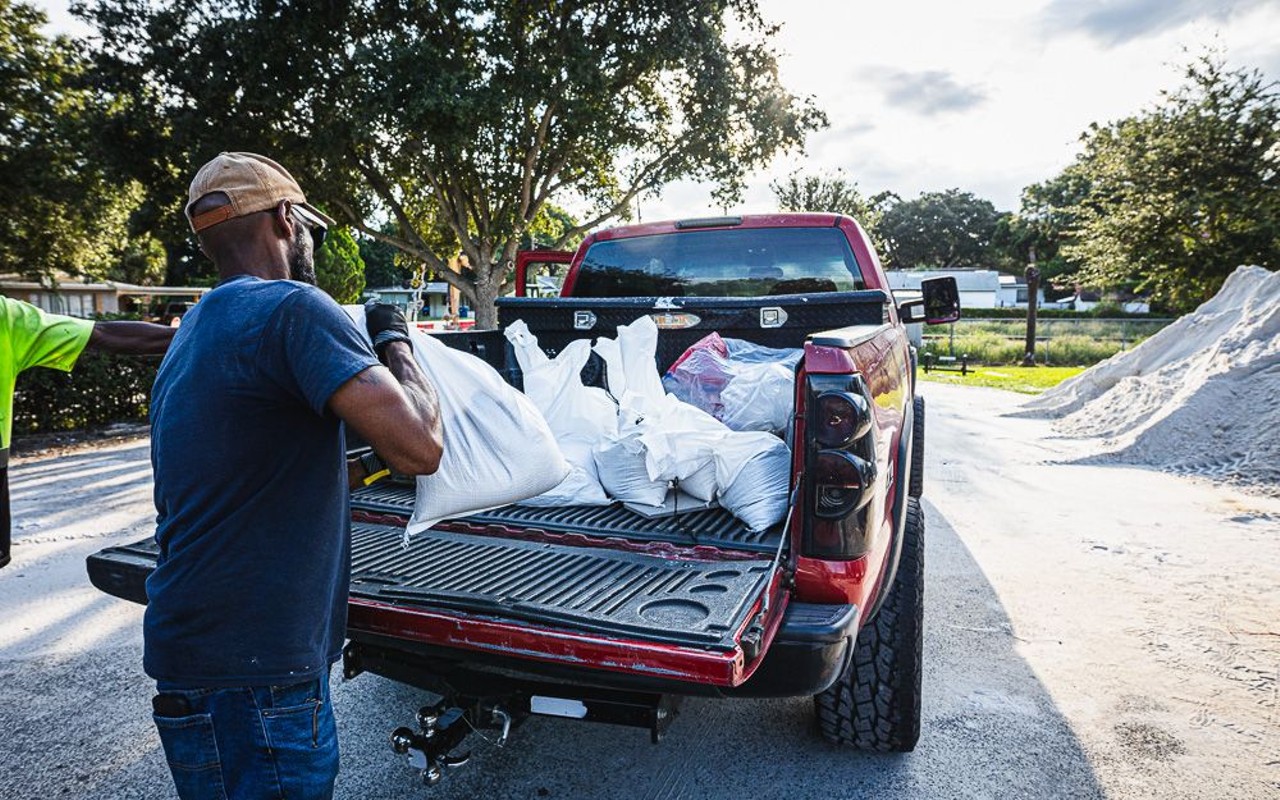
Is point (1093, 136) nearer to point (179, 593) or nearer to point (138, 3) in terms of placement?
point (138, 3)

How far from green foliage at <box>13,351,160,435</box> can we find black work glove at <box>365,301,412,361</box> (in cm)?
924

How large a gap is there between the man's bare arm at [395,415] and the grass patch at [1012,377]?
1684 cm

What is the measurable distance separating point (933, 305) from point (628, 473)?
2.89 m

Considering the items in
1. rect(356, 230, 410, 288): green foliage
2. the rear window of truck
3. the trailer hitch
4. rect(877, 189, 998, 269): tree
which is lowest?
the trailer hitch

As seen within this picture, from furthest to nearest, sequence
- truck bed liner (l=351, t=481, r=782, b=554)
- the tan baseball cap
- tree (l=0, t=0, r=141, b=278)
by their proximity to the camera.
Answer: tree (l=0, t=0, r=141, b=278), truck bed liner (l=351, t=481, r=782, b=554), the tan baseball cap

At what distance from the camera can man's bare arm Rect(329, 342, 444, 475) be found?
4.58ft

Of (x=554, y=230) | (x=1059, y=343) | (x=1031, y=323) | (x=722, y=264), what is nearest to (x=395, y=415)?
(x=722, y=264)

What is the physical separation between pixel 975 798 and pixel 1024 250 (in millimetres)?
70734

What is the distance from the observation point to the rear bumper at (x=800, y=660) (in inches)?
78.4

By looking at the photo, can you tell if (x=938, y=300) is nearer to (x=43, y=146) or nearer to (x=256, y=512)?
(x=256, y=512)

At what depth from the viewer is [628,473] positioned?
9.18 feet

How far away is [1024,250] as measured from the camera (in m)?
64.6

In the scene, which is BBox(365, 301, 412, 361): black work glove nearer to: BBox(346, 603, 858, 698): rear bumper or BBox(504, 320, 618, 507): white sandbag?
BBox(346, 603, 858, 698): rear bumper

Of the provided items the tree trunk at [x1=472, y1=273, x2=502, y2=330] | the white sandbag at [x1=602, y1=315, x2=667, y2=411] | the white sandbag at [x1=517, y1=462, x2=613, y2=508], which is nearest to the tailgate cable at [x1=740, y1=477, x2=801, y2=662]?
the white sandbag at [x1=517, y1=462, x2=613, y2=508]
